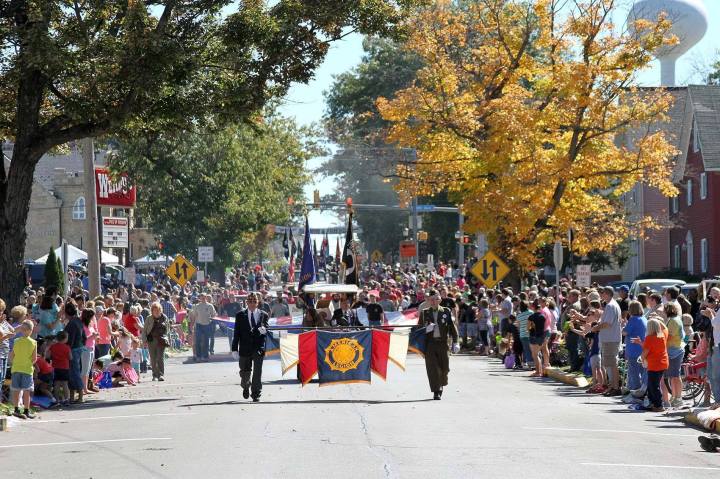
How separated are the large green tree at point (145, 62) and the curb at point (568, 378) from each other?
7824 mm

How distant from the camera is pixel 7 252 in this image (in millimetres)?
22031

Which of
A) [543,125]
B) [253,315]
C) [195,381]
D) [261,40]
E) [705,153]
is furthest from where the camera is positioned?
[705,153]

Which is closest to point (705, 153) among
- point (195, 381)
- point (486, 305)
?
point (486, 305)

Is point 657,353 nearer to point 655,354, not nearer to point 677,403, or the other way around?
point 655,354

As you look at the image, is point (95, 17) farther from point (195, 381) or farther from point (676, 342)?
point (676, 342)

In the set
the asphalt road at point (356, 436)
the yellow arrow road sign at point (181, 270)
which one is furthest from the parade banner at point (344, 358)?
the yellow arrow road sign at point (181, 270)

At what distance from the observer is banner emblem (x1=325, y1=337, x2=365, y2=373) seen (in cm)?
2166

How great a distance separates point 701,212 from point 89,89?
37013 mm

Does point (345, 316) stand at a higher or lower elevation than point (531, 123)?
lower

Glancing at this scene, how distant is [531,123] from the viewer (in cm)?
3516

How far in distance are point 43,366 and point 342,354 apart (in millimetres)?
5122

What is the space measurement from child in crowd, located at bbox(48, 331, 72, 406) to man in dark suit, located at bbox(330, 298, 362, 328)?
6314 millimetres

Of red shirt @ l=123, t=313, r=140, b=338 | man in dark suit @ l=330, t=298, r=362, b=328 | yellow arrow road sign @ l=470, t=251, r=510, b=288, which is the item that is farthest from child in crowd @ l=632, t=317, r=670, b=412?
yellow arrow road sign @ l=470, t=251, r=510, b=288

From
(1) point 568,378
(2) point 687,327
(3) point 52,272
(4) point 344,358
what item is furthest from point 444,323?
(3) point 52,272
